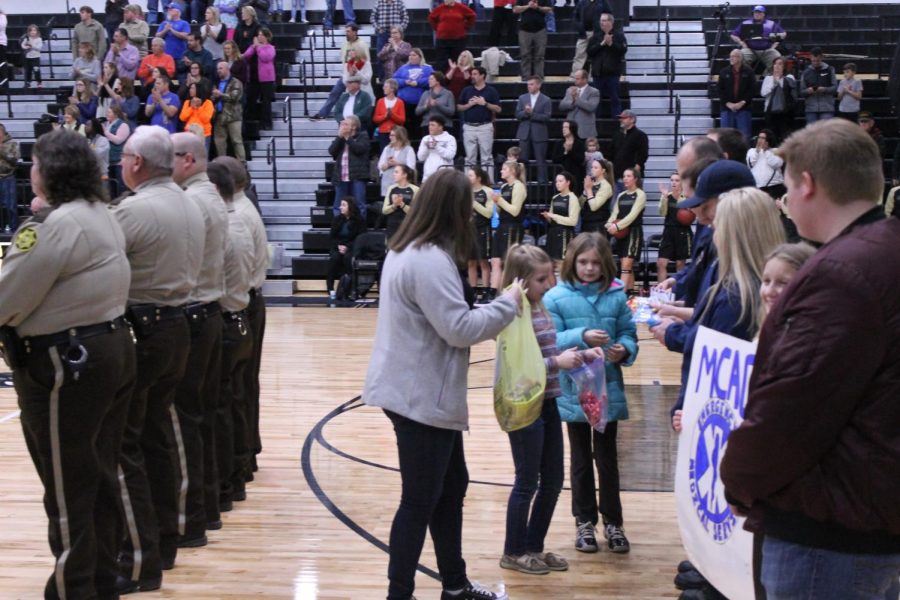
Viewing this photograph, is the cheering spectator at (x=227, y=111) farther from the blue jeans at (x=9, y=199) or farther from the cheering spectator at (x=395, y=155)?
the blue jeans at (x=9, y=199)

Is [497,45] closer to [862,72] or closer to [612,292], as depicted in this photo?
[862,72]

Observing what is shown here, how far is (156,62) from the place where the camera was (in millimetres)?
18281

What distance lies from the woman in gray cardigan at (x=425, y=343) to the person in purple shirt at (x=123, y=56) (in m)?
15.1

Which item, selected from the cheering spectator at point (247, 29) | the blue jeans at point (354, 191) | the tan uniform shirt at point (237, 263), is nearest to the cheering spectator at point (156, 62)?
the cheering spectator at point (247, 29)

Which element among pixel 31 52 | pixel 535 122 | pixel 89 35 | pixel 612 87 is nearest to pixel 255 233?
pixel 535 122

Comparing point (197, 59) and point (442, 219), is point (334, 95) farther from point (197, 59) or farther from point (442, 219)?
point (442, 219)

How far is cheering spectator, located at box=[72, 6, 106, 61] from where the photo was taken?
755 inches

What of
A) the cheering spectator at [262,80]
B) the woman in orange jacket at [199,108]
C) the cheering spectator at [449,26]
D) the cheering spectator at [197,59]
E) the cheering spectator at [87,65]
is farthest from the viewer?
the cheering spectator at [87,65]

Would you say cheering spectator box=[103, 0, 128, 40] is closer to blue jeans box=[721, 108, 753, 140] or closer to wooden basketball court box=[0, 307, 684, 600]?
blue jeans box=[721, 108, 753, 140]

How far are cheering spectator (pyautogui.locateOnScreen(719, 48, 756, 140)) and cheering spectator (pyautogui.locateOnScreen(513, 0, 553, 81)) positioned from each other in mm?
2776

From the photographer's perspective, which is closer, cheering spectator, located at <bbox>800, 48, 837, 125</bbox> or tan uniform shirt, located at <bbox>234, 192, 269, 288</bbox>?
tan uniform shirt, located at <bbox>234, 192, 269, 288</bbox>

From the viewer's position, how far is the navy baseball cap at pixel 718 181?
4385mm

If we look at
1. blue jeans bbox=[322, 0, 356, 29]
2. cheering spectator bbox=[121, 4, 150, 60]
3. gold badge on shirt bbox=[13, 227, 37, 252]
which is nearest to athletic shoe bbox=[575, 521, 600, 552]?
gold badge on shirt bbox=[13, 227, 37, 252]

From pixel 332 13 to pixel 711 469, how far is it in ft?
59.0
